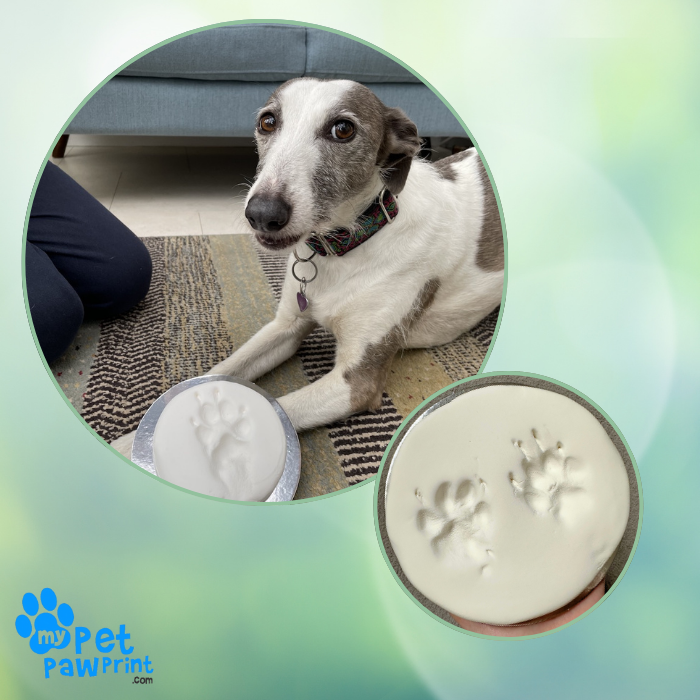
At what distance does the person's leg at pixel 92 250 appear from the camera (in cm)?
134

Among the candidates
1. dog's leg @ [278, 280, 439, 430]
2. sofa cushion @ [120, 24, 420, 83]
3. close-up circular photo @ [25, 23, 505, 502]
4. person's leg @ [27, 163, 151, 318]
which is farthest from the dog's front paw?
sofa cushion @ [120, 24, 420, 83]

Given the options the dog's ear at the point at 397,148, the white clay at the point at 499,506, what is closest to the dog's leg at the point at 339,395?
the dog's ear at the point at 397,148

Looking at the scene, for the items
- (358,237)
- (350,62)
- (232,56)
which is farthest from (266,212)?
(232,56)

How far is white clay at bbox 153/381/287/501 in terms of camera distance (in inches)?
36.4

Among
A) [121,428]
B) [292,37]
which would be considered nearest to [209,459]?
[121,428]

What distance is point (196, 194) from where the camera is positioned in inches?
71.5

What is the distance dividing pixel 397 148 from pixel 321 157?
218 millimetres

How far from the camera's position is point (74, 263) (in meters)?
1.43

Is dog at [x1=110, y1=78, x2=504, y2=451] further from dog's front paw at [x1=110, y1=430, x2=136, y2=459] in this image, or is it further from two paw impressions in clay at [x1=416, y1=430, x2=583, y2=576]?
two paw impressions in clay at [x1=416, y1=430, x2=583, y2=576]

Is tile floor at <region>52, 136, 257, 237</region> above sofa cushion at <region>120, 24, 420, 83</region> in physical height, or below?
below

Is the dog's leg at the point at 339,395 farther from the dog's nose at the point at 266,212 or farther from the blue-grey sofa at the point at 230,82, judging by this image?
the blue-grey sofa at the point at 230,82

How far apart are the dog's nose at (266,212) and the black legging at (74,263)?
56cm

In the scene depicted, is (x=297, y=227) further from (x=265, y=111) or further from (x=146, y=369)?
(x=146, y=369)

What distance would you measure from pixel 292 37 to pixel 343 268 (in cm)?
63
